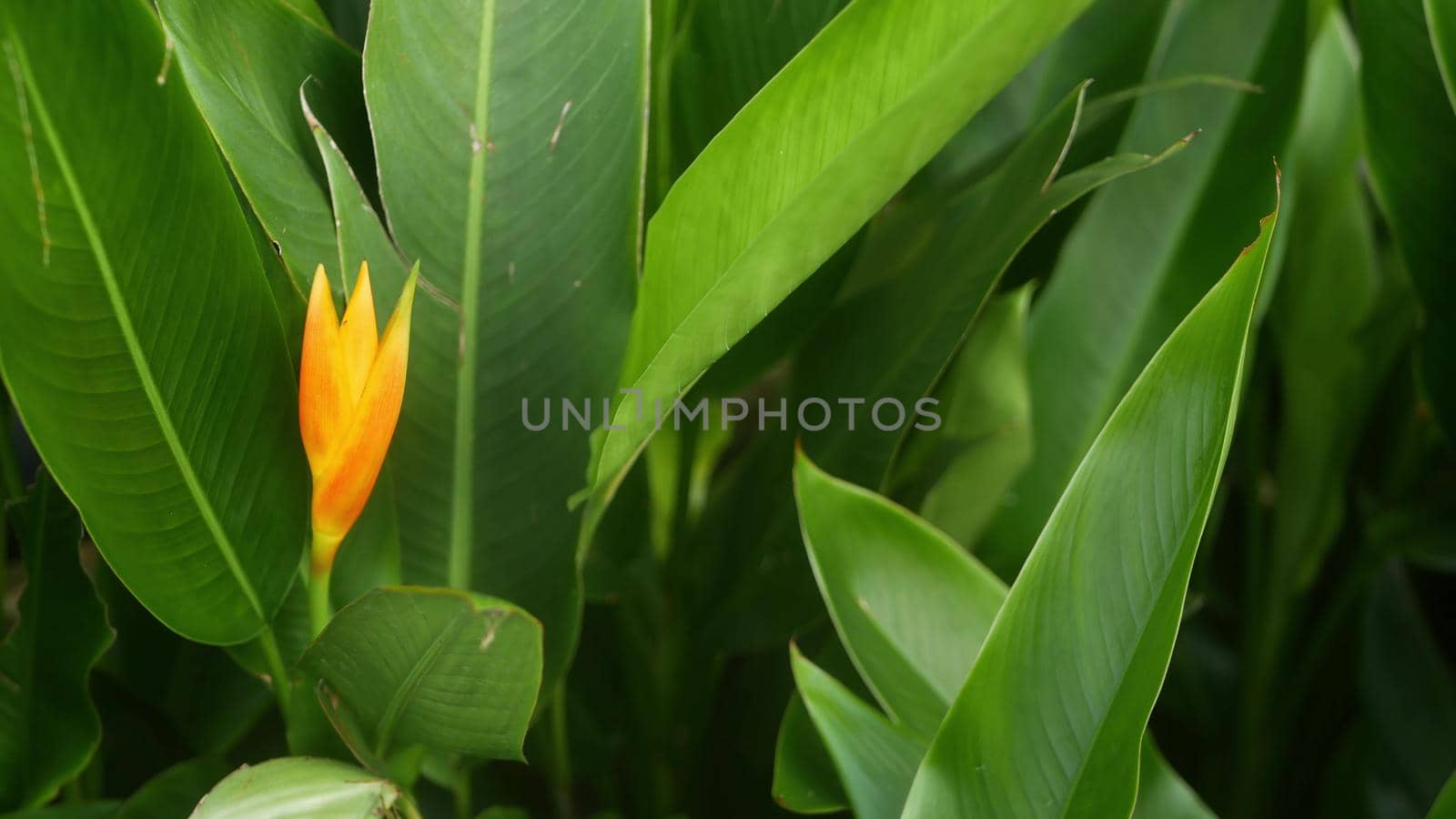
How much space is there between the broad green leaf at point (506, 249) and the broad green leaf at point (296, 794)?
0.11 m

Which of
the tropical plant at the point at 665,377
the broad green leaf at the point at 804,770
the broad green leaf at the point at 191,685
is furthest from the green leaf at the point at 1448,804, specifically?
the broad green leaf at the point at 191,685

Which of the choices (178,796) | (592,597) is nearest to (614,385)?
(592,597)

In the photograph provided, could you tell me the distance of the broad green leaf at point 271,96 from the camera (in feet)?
1.29

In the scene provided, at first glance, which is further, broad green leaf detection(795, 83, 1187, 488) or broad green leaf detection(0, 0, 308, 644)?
broad green leaf detection(795, 83, 1187, 488)

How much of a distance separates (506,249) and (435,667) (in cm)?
16

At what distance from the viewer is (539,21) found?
41cm

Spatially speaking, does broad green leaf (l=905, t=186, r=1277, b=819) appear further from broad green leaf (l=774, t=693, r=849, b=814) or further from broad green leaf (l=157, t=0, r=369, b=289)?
broad green leaf (l=157, t=0, r=369, b=289)

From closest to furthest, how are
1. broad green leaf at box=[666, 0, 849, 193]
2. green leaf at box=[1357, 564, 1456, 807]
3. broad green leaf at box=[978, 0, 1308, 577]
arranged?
broad green leaf at box=[666, 0, 849, 193] < broad green leaf at box=[978, 0, 1308, 577] < green leaf at box=[1357, 564, 1456, 807]

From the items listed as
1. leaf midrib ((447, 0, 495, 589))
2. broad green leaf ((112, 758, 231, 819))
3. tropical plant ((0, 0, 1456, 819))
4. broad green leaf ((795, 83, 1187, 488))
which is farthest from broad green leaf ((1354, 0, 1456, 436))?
broad green leaf ((112, 758, 231, 819))

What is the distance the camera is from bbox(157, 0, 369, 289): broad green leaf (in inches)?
15.5

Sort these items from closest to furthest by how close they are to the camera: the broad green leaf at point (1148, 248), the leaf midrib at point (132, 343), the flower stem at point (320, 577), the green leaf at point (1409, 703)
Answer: the leaf midrib at point (132, 343) < the flower stem at point (320, 577) < the broad green leaf at point (1148, 248) < the green leaf at point (1409, 703)

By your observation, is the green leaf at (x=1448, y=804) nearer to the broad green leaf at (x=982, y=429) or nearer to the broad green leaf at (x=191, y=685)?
the broad green leaf at (x=982, y=429)

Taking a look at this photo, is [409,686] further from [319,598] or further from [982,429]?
[982,429]

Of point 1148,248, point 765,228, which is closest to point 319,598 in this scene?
point 765,228
